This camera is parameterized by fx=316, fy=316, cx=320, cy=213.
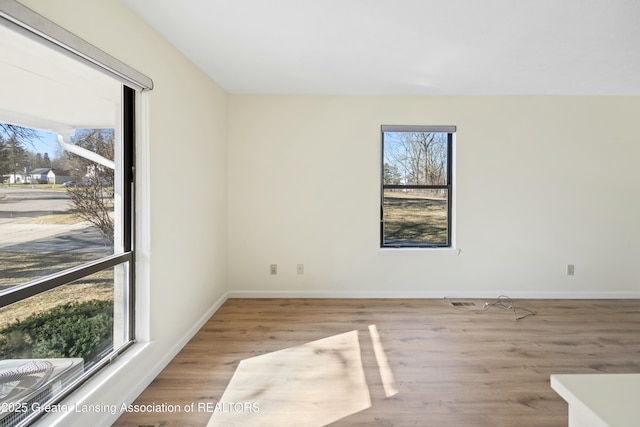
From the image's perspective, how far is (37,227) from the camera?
151 centimetres

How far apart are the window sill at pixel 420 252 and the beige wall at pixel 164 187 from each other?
2.02m

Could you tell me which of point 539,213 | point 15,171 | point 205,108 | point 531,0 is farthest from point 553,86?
point 15,171

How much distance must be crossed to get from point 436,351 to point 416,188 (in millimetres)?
1990

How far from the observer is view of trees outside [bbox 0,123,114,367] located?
136 centimetres

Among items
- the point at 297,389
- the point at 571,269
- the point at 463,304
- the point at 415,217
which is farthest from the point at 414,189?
the point at 297,389

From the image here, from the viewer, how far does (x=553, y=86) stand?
→ 3389 mm

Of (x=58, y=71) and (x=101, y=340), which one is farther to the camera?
(x=101, y=340)

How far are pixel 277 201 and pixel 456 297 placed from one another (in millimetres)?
2471

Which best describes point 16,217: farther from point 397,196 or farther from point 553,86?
point 553,86

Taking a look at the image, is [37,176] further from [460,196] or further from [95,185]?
[460,196]

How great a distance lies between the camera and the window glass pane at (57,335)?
1358 mm

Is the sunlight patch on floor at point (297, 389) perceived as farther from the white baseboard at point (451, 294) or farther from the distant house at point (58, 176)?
the distant house at point (58, 176)

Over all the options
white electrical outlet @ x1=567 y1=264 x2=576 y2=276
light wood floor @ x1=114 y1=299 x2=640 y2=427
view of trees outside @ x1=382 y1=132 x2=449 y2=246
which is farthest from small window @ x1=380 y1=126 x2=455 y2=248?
white electrical outlet @ x1=567 y1=264 x2=576 y2=276

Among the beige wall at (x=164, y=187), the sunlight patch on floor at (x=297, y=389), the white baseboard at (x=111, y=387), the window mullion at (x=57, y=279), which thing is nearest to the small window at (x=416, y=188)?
the sunlight patch on floor at (x=297, y=389)
